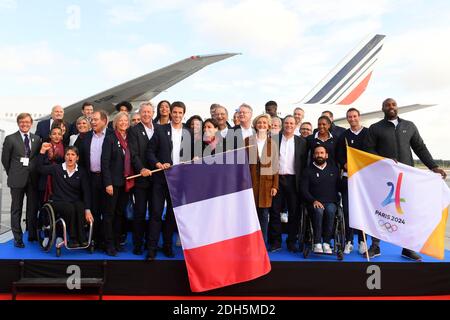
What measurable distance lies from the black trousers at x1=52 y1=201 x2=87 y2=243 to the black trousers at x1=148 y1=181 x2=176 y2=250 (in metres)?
0.80

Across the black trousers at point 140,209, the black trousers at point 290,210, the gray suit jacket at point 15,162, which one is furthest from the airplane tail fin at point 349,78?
the gray suit jacket at point 15,162

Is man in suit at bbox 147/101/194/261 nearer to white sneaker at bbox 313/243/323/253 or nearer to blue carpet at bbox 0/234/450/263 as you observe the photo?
blue carpet at bbox 0/234/450/263

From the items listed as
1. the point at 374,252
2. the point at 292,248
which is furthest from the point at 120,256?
the point at 374,252

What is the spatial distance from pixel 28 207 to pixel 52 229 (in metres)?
0.92

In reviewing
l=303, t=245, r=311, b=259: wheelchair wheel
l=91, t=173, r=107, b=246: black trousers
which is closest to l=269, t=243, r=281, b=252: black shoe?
l=303, t=245, r=311, b=259: wheelchair wheel

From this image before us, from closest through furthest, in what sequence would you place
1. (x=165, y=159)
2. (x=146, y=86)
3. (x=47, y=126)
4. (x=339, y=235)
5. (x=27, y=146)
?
(x=165, y=159), (x=339, y=235), (x=27, y=146), (x=47, y=126), (x=146, y=86)

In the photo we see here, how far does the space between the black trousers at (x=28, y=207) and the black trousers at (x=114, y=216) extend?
1104mm

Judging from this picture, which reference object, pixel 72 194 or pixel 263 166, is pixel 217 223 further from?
pixel 72 194

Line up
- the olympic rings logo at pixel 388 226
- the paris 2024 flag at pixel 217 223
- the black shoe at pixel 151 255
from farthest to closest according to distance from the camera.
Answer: the olympic rings logo at pixel 388 226, the black shoe at pixel 151 255, the paris 2024 flag at pixel 217 223

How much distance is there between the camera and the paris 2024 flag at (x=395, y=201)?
434cm

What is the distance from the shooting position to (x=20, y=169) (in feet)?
15.1

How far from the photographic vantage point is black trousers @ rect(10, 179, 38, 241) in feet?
15.0

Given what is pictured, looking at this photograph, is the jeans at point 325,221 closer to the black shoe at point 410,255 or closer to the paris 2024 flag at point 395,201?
the paris 2024 flag at point 395,201
